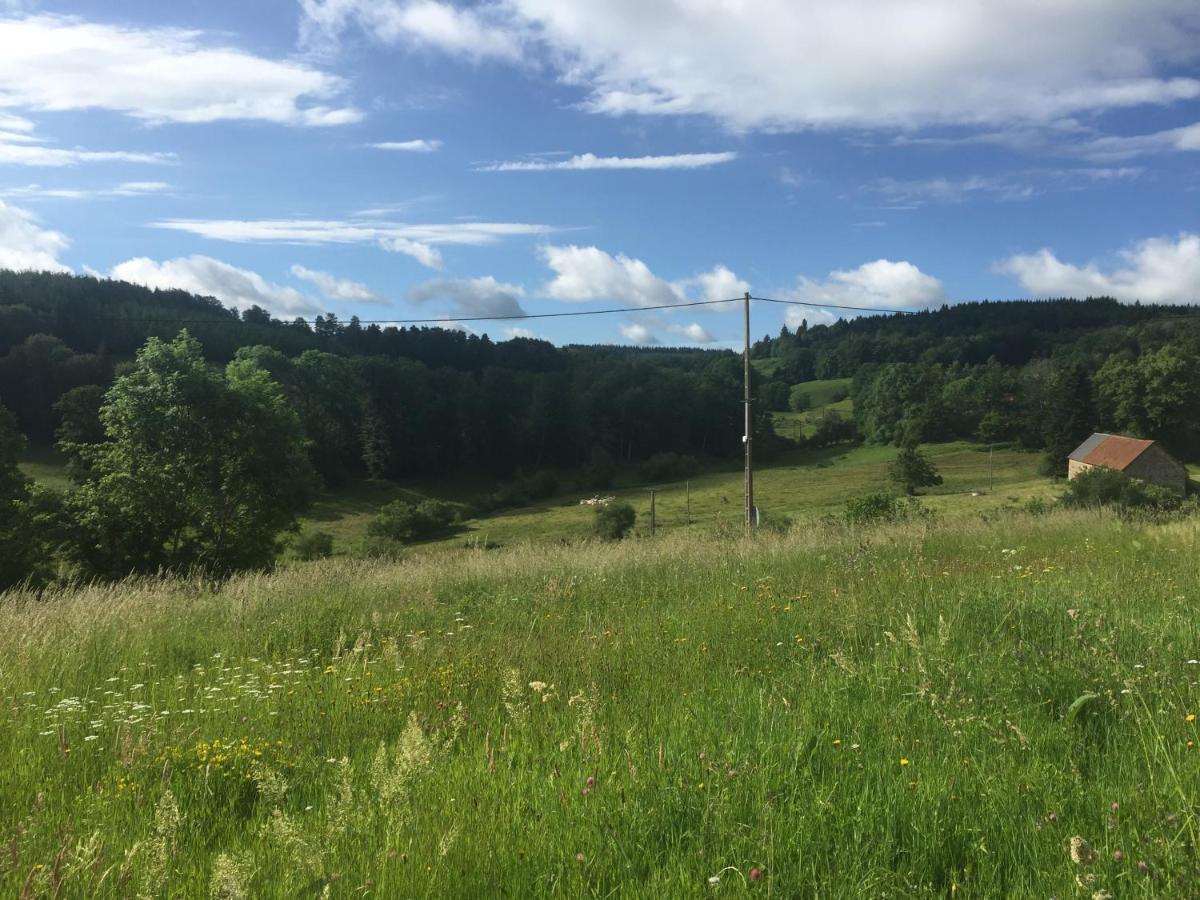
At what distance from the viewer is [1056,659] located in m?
4.62

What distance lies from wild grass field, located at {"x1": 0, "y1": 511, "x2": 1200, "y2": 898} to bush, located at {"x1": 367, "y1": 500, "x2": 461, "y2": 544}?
5727 centimetres

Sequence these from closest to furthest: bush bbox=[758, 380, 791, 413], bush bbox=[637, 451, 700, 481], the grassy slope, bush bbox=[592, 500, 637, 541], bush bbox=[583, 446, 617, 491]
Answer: bush bbox=[592, 500, 637, 541] → the grassy slope → bush bbox=[583, 446, 617, 491] → bush bbox=[637, 451, 700, 481] → bush bbox=[758, 380, 791, 413]

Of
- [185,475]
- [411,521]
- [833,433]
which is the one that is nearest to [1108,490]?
[185,475]

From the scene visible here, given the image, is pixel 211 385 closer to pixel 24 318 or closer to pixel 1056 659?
pixel 1056 659

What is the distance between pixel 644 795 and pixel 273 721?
2.51 m

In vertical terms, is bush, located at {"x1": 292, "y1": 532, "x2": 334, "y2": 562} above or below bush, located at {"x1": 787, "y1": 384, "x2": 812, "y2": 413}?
below

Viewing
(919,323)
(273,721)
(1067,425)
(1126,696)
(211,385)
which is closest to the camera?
(1126,696)

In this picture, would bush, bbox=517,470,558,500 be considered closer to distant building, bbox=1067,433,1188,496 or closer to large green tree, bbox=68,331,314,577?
large green tree, bbox=68,331,314,577

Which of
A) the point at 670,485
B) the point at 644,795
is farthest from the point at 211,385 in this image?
the point at 670,485

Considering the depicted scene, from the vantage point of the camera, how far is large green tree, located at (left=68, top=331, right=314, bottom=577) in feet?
99.4

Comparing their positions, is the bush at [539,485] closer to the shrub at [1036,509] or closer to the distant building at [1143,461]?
the distant building at [1143,461]

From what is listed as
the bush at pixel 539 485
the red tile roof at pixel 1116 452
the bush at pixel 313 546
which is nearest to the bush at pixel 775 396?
the bush at pixel 539 485

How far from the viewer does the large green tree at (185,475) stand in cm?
3030

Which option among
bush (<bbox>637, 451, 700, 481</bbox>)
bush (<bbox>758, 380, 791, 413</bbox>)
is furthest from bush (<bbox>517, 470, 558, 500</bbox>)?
bush (<bbox>758, 380, 791, 413</bbox>)
